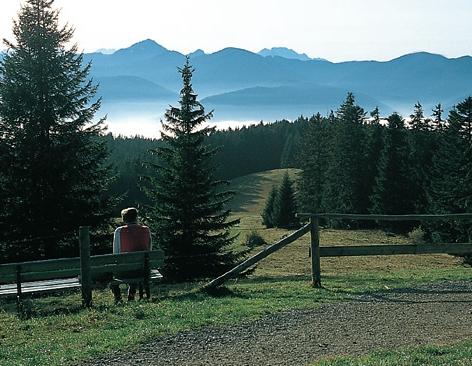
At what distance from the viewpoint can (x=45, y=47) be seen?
24.2 metres

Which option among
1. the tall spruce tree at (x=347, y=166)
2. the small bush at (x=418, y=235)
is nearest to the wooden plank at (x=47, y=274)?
the small bush at (x=418, y=235)

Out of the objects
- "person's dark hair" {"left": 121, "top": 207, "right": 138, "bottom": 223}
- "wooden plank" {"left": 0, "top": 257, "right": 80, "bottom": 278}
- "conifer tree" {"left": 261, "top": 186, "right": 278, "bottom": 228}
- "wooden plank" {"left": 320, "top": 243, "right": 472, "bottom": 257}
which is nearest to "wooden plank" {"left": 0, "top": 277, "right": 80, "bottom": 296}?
"wooden plank" {"left": 0, "top": 257, "right": 80, "bottom": 278}

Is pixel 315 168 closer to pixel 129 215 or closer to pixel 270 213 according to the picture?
pixel 270 213

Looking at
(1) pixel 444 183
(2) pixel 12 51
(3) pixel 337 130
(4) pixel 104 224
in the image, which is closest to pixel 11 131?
(2) pixel 12 51

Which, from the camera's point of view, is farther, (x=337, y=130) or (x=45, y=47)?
(x=337, y=130)

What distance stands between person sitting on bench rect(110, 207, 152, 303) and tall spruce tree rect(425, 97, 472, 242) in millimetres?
36732

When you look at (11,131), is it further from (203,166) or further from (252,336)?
(252,336)

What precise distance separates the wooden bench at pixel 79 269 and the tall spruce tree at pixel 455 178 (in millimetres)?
37051

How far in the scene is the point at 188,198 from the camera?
27188mm

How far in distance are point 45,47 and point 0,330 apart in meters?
17.2

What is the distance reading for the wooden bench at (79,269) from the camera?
11.3 meters

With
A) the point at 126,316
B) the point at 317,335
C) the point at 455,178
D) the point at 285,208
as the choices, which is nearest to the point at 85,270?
the point at 126,316

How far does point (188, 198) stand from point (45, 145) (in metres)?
6.98

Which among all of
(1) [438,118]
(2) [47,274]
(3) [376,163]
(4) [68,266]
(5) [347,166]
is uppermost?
(1) [438,118]
